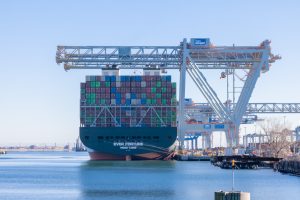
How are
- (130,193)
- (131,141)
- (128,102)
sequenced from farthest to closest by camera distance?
1. (128,102)
2. (131,141)
3. (130,193)

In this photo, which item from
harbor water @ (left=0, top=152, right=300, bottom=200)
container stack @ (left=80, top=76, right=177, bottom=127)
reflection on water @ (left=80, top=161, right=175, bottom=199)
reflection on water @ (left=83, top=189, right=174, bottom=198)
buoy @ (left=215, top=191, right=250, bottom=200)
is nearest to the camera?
buoy @ (left=215, top=191, right=250, bottom=200)

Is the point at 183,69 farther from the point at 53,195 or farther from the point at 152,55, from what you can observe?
the point at 53,195

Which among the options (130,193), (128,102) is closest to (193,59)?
(128,102)

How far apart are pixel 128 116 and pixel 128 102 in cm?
229

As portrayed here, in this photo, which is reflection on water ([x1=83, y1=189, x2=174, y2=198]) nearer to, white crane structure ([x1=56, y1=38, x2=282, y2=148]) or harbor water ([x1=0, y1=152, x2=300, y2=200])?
harbor water ([x1=0, y1=152, x2=300, y2=200])

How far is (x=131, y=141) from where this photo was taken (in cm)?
11925

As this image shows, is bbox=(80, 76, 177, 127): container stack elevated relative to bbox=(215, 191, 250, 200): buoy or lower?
elevated

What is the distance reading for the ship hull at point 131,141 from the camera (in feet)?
390

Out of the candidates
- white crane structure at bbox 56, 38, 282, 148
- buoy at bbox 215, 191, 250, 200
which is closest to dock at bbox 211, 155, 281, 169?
white crane structure at bbox 56, 38, 282, 148

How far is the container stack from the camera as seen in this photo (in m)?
121

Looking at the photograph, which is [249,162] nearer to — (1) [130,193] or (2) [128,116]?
(2) [128,116]

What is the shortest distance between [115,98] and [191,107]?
51.1 meters

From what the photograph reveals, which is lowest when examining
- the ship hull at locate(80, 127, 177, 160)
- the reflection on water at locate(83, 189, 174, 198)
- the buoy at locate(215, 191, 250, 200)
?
the reflection on water at locate(83, 189, 174, 198)

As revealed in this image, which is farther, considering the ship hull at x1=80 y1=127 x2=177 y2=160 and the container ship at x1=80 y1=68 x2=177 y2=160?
the container ship at x1=80 y1=68 x2=177 y2=160
